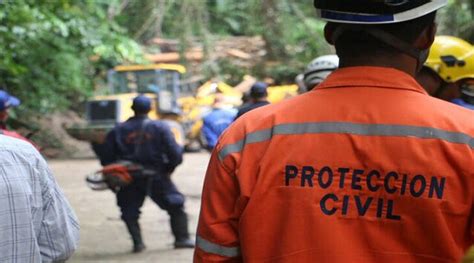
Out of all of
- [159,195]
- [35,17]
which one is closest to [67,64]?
[35,17]

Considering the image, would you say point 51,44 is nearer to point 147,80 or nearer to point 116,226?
point 116,226

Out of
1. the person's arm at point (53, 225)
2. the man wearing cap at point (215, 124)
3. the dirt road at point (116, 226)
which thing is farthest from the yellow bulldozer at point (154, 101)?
the person's arm at point (53, 225)

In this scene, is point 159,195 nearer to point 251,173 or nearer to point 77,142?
point 251,173

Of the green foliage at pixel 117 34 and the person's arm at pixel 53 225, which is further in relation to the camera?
the green foliage at pixel 117 34

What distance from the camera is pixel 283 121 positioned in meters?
2.12

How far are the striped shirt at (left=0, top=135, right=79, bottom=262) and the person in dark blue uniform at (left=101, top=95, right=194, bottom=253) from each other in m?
5.97

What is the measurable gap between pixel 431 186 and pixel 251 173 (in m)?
0.48

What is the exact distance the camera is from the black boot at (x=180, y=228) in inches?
373

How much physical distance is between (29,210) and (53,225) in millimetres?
176

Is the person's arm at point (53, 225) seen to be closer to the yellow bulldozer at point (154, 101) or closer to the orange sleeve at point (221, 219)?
the orange sleeve at point (221, 219)

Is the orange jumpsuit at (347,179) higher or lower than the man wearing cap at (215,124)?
higher

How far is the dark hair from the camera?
2088 millimetres

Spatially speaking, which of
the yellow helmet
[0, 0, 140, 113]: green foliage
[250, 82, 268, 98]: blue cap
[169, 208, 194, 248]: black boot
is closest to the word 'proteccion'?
the yellow helmet

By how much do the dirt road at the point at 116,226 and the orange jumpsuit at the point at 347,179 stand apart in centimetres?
698
